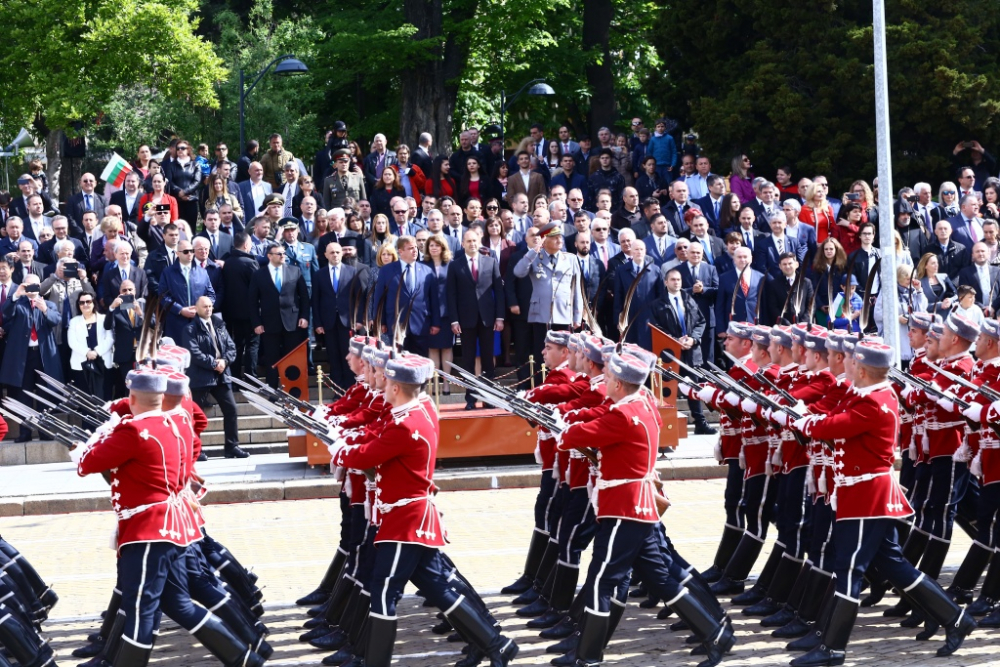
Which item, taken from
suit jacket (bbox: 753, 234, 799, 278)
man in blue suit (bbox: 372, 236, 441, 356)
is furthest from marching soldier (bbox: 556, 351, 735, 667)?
suit jacket (bbox: 753, 234, 799, 278)

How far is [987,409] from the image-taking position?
9.69 metres

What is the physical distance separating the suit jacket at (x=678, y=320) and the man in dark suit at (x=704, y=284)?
11.7 inches

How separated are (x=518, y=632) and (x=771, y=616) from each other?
5.71ft

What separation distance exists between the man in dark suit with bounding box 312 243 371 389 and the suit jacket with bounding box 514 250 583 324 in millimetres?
1987

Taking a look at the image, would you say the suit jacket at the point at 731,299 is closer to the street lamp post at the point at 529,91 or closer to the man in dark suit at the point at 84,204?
the man in dark suit at the point at 84,204

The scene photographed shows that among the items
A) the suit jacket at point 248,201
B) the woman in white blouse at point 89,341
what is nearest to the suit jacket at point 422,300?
the woman in white blouse at point 89,341

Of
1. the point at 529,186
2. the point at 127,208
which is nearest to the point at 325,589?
the point at 127,208

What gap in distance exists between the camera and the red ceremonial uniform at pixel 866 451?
8.91 metres

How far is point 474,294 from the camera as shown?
17.9 metres

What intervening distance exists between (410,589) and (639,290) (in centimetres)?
756

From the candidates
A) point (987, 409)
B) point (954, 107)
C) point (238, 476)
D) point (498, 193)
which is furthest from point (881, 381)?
point (954, 107)

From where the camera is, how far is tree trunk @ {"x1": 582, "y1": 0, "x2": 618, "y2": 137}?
31.0 meters

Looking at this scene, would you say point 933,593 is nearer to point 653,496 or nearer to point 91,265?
point 653,496

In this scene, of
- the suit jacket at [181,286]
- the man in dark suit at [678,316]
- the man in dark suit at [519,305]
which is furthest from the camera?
the man in dark suit at [519,305]
